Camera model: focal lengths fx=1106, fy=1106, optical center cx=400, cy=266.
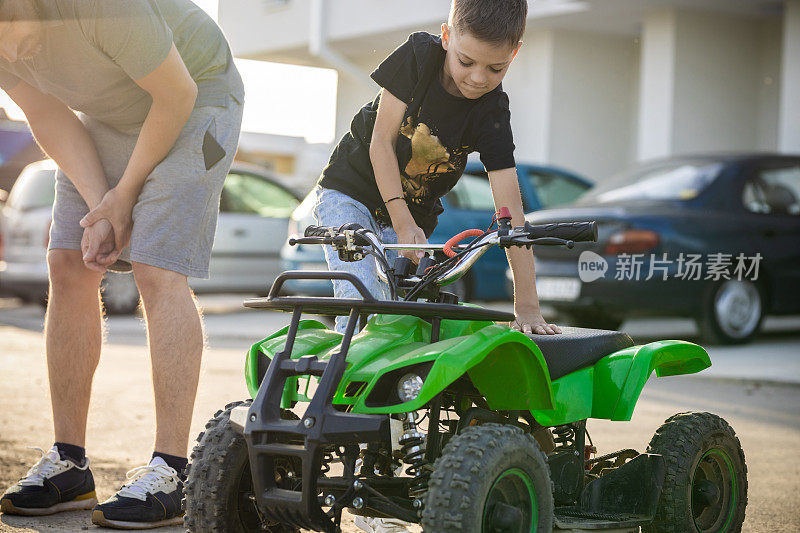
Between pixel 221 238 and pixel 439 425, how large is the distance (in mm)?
9601

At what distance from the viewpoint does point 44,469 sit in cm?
372

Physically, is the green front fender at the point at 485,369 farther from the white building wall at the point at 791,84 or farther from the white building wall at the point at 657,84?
the white building wall at the point at 657,84

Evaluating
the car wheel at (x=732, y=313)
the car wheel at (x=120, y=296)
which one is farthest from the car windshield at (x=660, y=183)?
the car wheel at (x=120, y=296)

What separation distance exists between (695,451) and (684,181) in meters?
6.16

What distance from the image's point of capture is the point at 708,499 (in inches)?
132

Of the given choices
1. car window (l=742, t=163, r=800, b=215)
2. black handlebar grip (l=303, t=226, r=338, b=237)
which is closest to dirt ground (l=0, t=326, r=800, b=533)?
black handlebar grip (l=303, t=226, r=338, b=237)

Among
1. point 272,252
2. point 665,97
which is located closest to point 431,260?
point 272,252

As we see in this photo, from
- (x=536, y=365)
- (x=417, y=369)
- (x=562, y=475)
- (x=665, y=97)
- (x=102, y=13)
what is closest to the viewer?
(x=417, y=369)

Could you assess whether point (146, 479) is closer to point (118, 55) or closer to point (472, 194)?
point (118, 55)

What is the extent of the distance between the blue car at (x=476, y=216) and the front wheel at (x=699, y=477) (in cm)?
645

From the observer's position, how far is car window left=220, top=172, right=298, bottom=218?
12516mm

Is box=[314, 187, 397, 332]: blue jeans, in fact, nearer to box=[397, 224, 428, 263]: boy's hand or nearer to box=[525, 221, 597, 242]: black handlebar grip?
box=[397, 224, 428, 263]: boy's hand

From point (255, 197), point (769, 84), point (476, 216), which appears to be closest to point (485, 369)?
point (476, 216)

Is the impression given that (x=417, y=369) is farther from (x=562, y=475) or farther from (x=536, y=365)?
(x=562, y=475)
